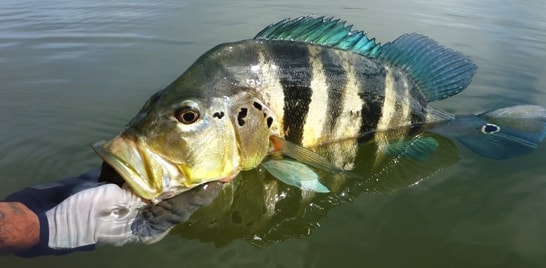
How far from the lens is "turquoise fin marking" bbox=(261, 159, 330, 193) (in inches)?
89.9

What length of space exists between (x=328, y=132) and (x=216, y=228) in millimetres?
859

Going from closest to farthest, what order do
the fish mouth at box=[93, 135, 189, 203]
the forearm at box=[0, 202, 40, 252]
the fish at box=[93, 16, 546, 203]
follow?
the forearm at box=[0, 202, 40, 252]
the fish mouth at box=[93, 135, 189, 203]
the fish at box=[93, 16, 546, 203]

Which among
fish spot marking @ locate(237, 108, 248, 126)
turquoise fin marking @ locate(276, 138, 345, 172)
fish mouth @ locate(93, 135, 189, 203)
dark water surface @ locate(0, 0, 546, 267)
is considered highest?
fish spot marking @ locate(237, 108, 248, 126)

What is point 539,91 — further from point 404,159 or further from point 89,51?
point 89,51

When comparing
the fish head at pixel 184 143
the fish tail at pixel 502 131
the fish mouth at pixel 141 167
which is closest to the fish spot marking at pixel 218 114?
the fish head at pixel 184 143

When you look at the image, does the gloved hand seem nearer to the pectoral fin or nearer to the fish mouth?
the fish mouth

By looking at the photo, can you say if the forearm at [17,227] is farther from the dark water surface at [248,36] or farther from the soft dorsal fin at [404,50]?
the soft dorsal fin at [404,50]

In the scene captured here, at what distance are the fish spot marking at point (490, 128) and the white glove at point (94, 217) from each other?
7.67 feet

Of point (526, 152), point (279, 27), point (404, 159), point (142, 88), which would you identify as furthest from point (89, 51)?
point (526, 152)

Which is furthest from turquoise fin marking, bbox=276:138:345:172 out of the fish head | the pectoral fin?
the fish head

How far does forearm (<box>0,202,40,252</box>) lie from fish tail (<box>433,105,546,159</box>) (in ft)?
8.33

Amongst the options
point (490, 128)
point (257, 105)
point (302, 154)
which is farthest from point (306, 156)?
point (490, 128)

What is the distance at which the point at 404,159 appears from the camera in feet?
9.46

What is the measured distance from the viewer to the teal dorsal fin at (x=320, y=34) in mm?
2502
